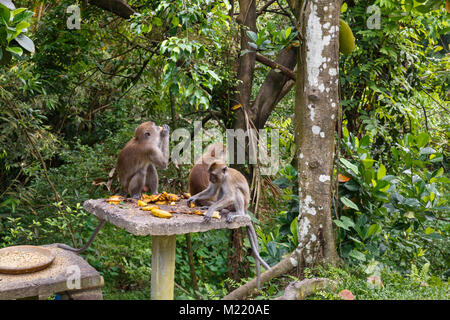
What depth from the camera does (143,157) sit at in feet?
12.1

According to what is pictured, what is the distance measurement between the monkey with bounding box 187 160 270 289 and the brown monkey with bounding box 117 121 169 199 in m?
0.54

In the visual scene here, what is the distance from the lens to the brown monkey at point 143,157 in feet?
12.0

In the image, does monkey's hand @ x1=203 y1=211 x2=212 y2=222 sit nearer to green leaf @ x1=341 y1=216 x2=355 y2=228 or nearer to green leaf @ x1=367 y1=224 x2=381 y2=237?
green leaf @ x1=341 y1=216 x2=355 y2=228

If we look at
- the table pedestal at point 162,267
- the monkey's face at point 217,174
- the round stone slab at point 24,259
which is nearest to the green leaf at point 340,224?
the monkey's face at point 217,174

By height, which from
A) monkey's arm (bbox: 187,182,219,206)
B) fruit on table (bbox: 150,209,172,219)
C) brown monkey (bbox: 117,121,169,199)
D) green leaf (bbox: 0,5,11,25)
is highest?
green leaf (bbox: 0,5,11,25)

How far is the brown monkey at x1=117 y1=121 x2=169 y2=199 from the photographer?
12.0 feet

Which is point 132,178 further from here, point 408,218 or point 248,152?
point 408,218

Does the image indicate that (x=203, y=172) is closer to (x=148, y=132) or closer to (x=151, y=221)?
(x=148, y=132)

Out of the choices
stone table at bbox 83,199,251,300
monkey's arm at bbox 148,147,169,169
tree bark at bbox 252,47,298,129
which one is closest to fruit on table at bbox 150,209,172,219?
stone table at bbox 83,199,251,300

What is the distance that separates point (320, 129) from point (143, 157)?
1.57 meters

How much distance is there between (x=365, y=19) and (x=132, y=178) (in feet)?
10.1

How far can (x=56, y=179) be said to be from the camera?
18.9ft
